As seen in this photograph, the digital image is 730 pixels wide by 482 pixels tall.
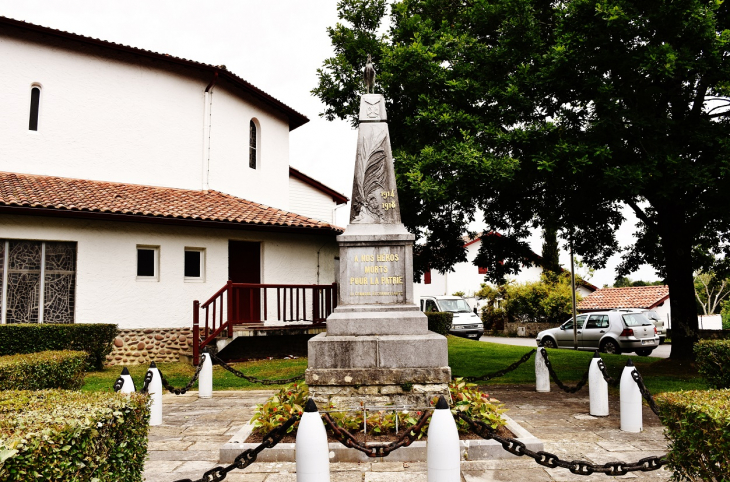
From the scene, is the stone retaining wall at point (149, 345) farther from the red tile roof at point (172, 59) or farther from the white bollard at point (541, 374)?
the white bollard at point (541, 374)

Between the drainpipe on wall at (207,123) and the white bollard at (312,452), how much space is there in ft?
48.5

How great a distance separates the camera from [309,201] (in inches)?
945

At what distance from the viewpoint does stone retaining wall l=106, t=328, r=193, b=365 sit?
14109mm

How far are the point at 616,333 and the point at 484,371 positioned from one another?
940 centimetres

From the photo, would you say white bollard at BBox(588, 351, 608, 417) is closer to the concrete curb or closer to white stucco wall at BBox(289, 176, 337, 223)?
the concrete curb

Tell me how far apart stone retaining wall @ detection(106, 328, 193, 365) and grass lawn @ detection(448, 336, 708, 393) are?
7393 millimetres

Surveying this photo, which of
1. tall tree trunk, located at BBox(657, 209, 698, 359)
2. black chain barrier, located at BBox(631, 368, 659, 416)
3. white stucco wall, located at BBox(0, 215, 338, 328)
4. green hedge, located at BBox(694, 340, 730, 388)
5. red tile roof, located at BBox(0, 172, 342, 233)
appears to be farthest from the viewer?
white stucco wall, located at BBox(0, 215, 338, 328)

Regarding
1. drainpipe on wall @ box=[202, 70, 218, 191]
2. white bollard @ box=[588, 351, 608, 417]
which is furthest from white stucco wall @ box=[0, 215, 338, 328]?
white bollard @ box=[588, 351, 608, 417]

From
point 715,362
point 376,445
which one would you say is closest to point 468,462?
point 376,445

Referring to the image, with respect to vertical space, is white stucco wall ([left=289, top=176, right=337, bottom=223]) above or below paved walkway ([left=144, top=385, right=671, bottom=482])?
above

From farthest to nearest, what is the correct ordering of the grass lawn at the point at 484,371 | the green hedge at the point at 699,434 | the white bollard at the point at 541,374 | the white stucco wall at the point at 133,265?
the white stucco wall at the point at 133,265
the grass lawn at the point at 484,371
the white bollard at the point at 541,374
the green hedge at the point at 699,434

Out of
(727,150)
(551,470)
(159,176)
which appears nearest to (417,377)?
(551,470)

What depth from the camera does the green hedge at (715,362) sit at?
23.9 feet

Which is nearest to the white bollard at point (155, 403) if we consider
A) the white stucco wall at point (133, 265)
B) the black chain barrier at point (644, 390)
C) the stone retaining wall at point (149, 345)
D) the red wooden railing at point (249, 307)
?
the red wooden railing at point (249, 307)
